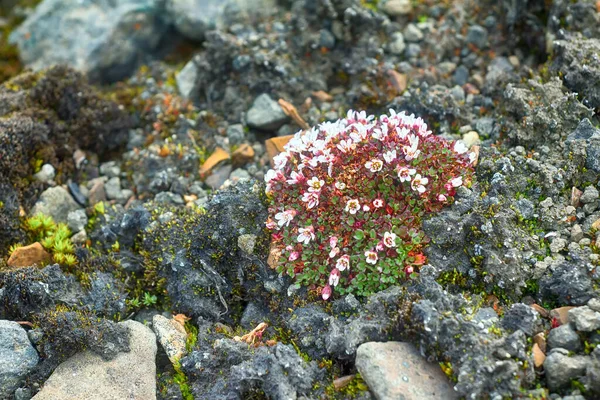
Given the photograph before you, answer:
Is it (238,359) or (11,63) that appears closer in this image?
(238,359)

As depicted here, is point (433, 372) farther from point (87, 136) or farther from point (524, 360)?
point (87, 136)

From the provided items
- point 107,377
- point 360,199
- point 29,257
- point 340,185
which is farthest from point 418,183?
point 29,257

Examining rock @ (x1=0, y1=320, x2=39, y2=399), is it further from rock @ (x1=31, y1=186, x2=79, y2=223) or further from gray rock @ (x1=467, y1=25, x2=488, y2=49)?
gray rock @ (x1=467, y1=25, x2=488, y2=49)

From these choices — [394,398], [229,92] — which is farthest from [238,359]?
[229,92]

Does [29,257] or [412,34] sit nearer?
[29,257]

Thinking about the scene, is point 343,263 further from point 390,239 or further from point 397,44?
point 397,44

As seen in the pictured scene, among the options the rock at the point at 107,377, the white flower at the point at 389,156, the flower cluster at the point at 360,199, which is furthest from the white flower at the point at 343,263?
the rock at the point at 107,377

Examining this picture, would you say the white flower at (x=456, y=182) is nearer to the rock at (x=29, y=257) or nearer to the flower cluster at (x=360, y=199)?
the flower cluster at (x=360, y=199)
